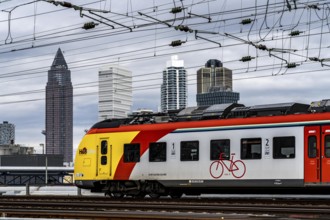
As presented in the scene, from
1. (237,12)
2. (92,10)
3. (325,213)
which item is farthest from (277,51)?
(325,213)

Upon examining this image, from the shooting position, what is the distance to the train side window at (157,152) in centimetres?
3217

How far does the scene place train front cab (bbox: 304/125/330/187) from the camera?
27.5m

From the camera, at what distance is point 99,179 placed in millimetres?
34375

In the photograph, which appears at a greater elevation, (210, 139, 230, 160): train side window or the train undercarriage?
(210, 139, 230, 160): train side window

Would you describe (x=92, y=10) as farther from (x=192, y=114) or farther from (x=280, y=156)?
(x=280, y=156)

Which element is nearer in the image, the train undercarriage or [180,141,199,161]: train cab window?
the train undercarriage

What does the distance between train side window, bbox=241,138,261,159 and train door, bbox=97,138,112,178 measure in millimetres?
7372

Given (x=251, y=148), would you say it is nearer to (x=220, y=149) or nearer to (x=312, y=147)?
(x=220, y=149)

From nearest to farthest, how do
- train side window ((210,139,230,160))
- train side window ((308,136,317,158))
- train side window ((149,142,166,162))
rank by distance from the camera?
1. train side window ((308,136,317,158))
2. train side window ((210,139,230,160))
3. train side window ((149,142,166,162))

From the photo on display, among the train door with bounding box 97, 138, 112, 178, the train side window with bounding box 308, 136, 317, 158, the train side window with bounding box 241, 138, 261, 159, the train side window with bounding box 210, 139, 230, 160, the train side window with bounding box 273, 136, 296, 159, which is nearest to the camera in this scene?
the train side window with bounding box 308, 136, 317, 158

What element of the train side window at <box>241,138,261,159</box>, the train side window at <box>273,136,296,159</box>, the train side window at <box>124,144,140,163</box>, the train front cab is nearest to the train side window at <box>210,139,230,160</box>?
the train side window at <box>241,138,261,159</box>

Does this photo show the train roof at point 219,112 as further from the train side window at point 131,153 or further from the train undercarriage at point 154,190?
the train undercarriage at point 154,190

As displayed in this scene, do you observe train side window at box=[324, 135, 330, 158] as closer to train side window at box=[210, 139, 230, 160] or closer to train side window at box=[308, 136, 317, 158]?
train side window at box=[308, 136, 317, 158]

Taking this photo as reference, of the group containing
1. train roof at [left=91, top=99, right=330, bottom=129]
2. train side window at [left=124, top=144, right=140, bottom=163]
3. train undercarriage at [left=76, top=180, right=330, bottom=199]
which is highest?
train roof at [left=91, top=99, right=330, bottom=129]
